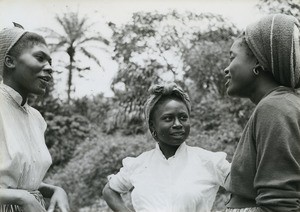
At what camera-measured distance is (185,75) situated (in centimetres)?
353

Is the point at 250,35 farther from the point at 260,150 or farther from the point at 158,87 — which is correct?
the point at 158,87

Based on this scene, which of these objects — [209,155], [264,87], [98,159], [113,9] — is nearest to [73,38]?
[113,9]

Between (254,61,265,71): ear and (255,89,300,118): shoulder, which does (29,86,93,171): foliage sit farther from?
(255,89,300,118): shoulder

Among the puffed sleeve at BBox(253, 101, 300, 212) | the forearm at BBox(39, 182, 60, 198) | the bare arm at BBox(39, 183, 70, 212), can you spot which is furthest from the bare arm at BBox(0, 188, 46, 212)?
the puffed sleeve at BBox(253, 101, 300, 212)

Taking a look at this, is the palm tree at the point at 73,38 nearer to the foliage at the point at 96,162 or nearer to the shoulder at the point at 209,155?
the foliage at the point at 96,162

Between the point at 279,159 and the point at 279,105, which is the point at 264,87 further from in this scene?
the point at 279,159

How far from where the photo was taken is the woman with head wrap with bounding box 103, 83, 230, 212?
216 centimetres

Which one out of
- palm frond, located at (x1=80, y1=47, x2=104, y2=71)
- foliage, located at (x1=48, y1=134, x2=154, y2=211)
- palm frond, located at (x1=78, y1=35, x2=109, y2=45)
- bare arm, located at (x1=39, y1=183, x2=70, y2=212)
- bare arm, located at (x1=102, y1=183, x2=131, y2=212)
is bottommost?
foliage, located at (x1=48, y1=134, x2=154, y2=211)

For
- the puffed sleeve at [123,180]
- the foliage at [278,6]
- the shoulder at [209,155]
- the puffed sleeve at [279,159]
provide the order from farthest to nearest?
the foliage at [278,6] → the puffed sleeve at [123,180] → the shoulder at [209,155] → the puffed sleeve at [279,159]

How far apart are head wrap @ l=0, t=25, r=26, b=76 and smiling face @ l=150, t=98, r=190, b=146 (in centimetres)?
79

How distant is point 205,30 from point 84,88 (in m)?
0.97

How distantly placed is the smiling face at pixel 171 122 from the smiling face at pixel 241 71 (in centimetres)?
59

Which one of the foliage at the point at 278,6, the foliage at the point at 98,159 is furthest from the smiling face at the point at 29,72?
the foliage at the point at 98,159

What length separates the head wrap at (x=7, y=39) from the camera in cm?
191
